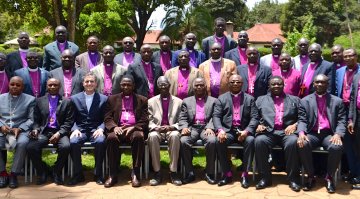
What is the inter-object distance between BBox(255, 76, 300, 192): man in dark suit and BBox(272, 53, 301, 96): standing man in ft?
1.23

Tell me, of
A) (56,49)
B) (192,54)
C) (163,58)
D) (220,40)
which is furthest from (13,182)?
(220,40)

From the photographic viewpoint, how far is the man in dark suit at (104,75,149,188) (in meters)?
6.62

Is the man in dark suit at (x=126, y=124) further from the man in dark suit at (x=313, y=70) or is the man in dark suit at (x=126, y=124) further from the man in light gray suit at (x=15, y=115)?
the man in dark suit at (x=313, y=70)

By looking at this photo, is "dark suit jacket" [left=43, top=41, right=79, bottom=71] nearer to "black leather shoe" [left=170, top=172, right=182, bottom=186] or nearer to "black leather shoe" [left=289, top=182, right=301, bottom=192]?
"black leather shoe" [left=170, top=172, right=182, bottom=186]

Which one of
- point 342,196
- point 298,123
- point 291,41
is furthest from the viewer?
point 291,41

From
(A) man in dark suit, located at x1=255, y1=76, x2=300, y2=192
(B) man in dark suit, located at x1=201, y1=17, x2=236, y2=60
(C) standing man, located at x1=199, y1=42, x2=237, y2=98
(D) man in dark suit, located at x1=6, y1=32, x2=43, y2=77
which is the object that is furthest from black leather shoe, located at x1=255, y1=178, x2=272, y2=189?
(D) man in dark suit, located at x1=6, y1=32, x2=43, y2=77

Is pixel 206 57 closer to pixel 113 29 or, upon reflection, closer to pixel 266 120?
pixel 266 120

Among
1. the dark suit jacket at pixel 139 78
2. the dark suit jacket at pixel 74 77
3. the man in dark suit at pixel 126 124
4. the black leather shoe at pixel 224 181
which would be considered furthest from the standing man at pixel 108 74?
the black leather shoe at pixel 224 181

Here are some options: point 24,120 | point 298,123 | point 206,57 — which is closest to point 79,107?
point 24,120

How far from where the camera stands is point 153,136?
22.1 ft

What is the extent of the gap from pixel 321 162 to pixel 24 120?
16.4 ft

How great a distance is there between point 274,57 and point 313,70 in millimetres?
815

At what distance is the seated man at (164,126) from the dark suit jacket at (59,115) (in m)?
1.34

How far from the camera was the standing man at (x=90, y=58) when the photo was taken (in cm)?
795
